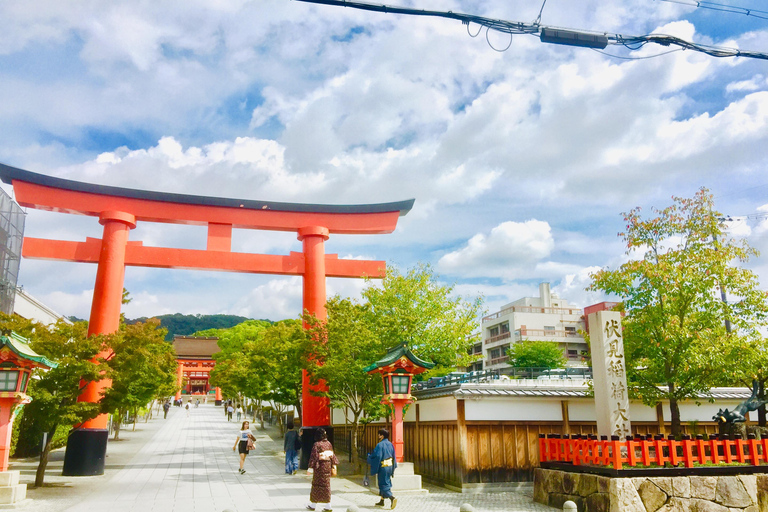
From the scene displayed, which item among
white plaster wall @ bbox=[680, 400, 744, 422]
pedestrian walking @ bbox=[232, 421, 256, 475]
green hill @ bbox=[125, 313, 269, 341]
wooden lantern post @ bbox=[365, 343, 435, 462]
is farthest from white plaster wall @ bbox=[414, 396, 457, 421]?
green hill @ bbox=[125, 313, 269, 341]

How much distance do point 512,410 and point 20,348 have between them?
13225 millimetres

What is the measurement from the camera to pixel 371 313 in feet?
64.3

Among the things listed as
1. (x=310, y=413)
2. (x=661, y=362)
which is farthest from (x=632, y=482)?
(x=310, y=413)

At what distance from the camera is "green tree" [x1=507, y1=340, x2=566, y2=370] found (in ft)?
157

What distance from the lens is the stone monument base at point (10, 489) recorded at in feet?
41.1

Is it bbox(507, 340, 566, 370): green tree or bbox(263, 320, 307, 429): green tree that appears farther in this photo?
bbox(507, 340, 566, 370): green tree

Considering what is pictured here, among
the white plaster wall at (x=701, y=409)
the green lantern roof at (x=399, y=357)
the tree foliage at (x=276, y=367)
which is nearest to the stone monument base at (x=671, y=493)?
the green lantern roof at (x=399, y=357)

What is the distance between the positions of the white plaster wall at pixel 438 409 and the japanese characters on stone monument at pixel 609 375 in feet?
14.2

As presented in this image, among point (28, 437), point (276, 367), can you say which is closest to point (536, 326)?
point (276, 367)

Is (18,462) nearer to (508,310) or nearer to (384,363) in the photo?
(384,363)

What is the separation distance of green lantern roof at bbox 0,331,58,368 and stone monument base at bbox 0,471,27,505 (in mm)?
2566

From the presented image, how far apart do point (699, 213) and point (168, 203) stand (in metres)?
17.7

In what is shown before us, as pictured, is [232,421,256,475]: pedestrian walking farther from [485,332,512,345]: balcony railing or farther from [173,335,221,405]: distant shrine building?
[173,335,221,405]: distant shrine building

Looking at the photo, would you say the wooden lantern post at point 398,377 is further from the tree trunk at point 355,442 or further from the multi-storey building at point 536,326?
the multi-storey building at point 536,326
